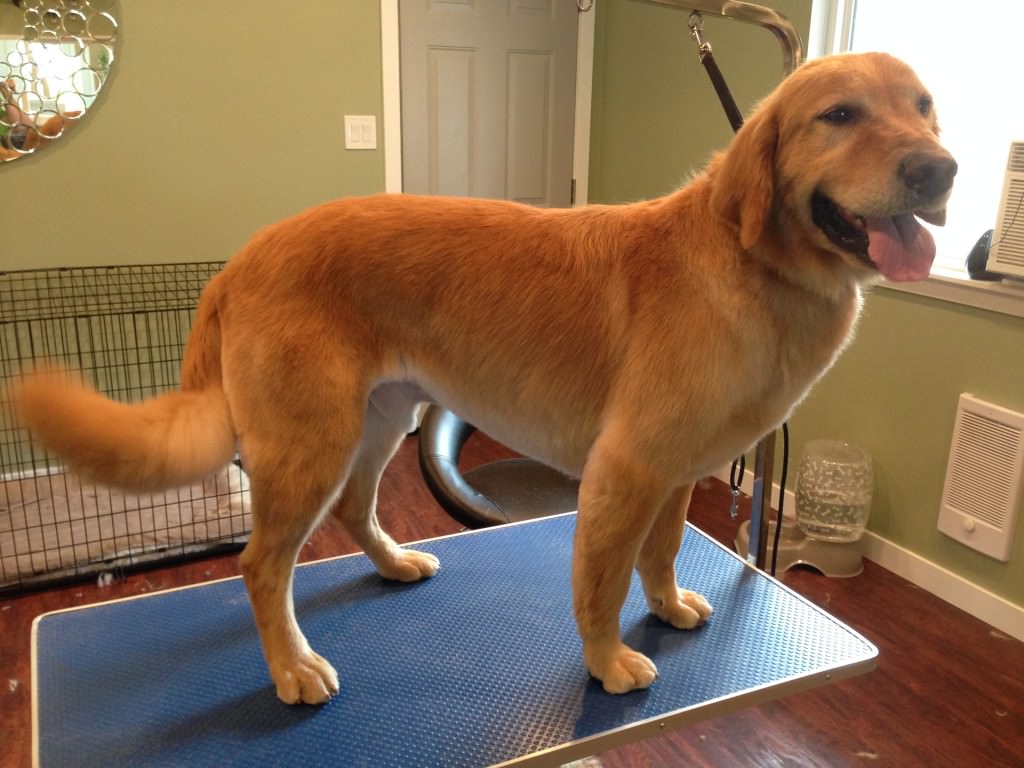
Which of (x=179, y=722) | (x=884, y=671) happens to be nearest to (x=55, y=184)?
(x=179, y=722)

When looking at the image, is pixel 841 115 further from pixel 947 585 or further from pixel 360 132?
pixel 360 132

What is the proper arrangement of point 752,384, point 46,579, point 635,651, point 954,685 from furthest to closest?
point 46,579
point 954,685
point 635,651
point 752,384

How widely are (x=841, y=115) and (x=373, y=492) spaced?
1.01 metres

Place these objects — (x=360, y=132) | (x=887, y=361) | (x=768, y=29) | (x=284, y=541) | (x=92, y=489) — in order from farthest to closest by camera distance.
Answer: (x=360, y=132)
(x=92, y=489)
(x=887, y=361)
(x=768, y=29)
(x=284, y=541)

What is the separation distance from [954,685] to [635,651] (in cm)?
137

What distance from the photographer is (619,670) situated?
4.11 ft

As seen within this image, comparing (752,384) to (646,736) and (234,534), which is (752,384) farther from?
(234,534)

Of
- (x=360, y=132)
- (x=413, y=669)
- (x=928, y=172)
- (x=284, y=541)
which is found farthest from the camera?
(x=360, y=132)

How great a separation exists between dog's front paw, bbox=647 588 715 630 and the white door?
281 centimetres

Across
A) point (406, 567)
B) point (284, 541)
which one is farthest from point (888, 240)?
point (406, 567)

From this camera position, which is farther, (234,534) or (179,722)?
(234,534)

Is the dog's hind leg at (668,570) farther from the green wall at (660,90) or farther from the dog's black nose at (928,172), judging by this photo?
the green wall at (660,90)

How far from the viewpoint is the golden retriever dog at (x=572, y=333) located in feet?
3.56

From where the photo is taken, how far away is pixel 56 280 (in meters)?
3.24
